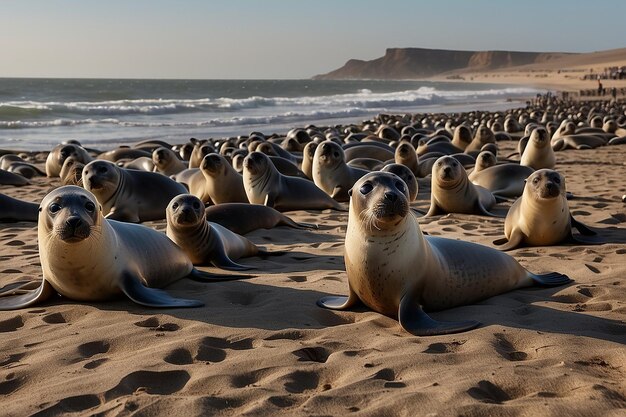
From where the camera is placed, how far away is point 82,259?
4820 mm

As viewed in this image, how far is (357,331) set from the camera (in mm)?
4172

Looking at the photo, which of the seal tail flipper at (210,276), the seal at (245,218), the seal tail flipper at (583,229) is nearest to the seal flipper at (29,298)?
the seal tail flipper at (210,276)

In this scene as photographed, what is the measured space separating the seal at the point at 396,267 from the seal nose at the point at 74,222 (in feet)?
4.99

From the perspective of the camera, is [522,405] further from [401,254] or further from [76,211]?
[76,211]

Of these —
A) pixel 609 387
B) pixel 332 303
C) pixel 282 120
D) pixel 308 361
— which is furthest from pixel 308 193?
pixel 282 120

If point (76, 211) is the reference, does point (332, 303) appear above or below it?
below

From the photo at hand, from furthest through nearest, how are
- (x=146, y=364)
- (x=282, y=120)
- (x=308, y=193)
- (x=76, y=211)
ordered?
(x=282, y=120)
(x=308, y=193)
(x=76, y=211)
(x=146, y=364)

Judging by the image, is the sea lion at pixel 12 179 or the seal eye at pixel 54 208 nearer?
the seal eye at pixel 54 208

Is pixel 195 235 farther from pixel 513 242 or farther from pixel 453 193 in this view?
pixel 453 193

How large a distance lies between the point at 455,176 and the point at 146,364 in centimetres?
614

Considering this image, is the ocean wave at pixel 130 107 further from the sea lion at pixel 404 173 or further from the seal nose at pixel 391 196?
the seal nose at pixel 391 196

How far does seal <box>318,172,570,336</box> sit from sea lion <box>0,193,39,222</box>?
5.67 m

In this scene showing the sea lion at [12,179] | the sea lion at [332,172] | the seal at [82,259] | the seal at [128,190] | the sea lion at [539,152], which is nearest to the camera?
the seal at [82,259]

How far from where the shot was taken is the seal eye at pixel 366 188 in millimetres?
4414
